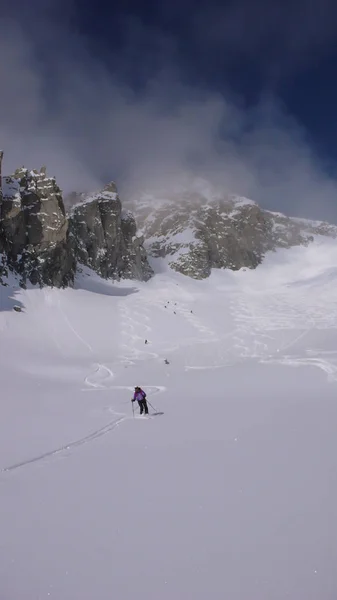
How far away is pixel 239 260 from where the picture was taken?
13450cm

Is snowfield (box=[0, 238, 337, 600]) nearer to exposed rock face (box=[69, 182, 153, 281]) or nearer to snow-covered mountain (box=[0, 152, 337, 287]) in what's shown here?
snow-covered mountain (box=[0, 152, 337, 287])

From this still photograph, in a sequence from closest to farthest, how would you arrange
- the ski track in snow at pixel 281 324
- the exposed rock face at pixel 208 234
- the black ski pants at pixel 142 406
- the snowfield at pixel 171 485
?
the snowfield at pixel 171 485, the black ski pants at pixel 142 406, the ski track in snow at pixel 281 324, the exposed rock face at pixel 208 234

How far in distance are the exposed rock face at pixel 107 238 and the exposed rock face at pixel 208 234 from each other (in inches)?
1048

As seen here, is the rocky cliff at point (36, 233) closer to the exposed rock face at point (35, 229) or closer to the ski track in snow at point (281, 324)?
the exposed rock face at point (35, 229)

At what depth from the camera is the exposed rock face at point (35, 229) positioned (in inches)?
1927

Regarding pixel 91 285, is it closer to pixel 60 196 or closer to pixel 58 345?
pixel 60 196

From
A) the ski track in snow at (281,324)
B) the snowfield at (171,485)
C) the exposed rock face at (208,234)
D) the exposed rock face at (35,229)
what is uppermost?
the exposed rock face at (208,234)

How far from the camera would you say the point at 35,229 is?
52.9 metres

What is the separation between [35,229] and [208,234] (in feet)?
293

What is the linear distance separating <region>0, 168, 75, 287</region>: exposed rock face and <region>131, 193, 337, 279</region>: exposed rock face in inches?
2369

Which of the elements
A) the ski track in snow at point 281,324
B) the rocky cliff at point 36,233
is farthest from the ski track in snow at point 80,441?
the rocky cliff at point 36,233

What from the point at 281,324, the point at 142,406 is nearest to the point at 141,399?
the point at 142,406

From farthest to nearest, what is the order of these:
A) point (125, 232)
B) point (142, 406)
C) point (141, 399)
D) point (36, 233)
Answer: point (125, 232) → point (36, 233) → point (142, 406) → point (141, 399)

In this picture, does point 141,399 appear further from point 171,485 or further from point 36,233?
point 36,233
